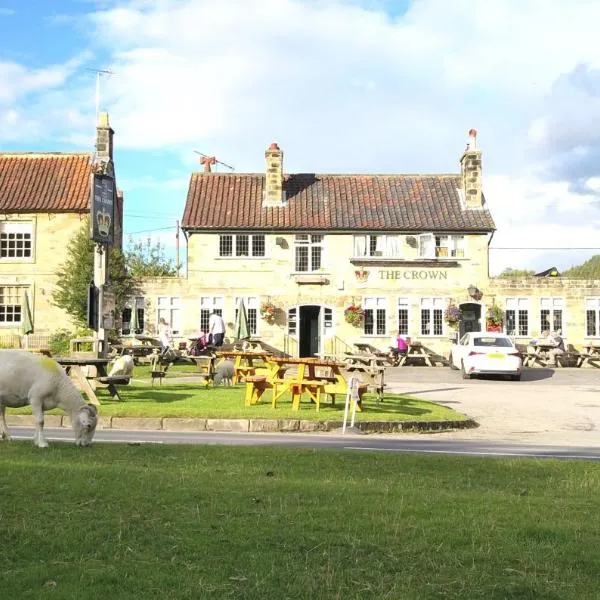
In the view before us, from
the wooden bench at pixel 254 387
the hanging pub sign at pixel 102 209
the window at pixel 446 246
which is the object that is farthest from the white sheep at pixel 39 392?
the window at pixel 446 246

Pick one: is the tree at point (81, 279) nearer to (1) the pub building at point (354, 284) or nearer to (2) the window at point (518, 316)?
(1) the pub building at point (354, 284)

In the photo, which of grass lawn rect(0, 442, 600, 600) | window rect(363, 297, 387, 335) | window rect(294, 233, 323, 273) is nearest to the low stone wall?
grass lawn rect(0, 442, 600, 600)

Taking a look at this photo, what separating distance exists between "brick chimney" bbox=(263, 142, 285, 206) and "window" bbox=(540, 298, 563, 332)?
14.0 metres

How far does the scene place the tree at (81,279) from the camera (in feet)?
128

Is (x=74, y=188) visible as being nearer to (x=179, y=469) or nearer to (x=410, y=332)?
(x=410, y=332)

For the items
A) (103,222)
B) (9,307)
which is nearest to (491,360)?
(103,222)

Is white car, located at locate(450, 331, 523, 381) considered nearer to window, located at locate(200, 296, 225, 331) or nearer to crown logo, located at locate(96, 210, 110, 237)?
window, located at locate(200, 296, 225, 331)

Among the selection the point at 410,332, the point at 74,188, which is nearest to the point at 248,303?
the point at 410,332

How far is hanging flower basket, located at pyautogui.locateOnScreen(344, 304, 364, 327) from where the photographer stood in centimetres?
3944

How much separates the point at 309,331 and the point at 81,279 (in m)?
11.4

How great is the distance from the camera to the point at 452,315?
39375mm

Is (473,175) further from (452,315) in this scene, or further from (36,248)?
(36,248)

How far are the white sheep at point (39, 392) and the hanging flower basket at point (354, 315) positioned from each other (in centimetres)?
2854

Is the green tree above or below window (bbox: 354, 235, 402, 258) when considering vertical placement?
above
